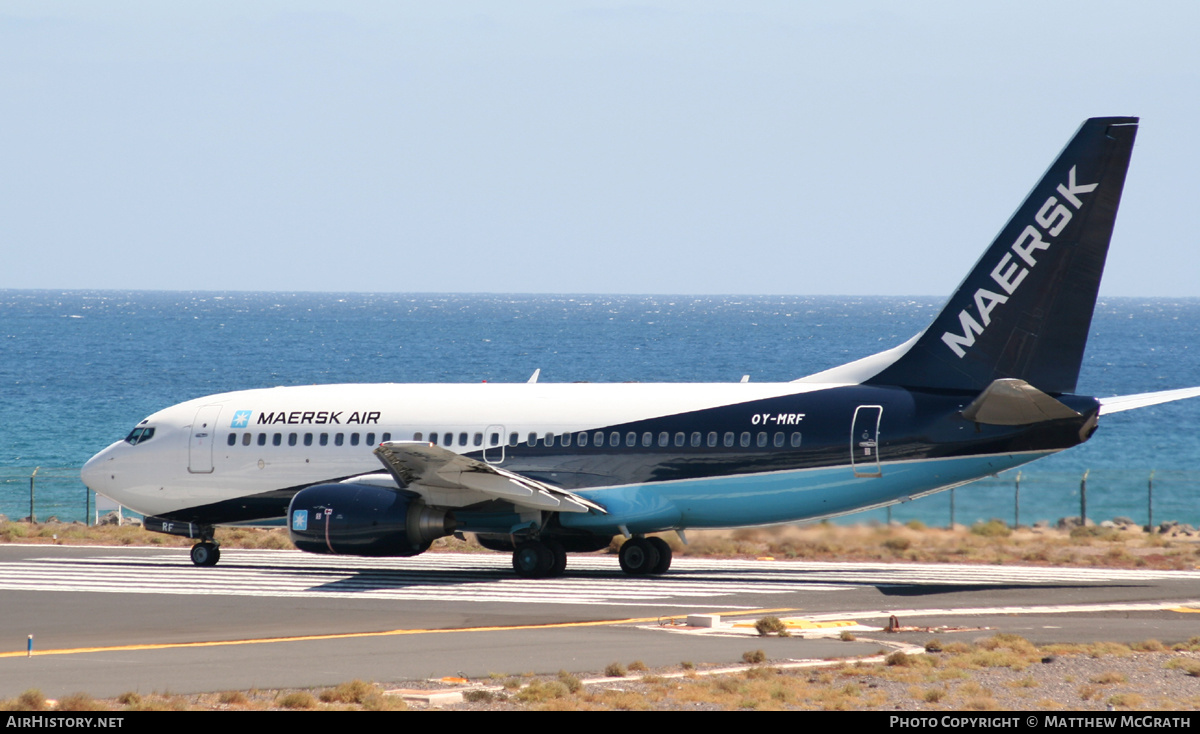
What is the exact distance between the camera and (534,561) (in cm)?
2756

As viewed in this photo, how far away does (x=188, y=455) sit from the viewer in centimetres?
3064

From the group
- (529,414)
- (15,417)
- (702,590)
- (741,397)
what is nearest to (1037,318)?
(741,397)

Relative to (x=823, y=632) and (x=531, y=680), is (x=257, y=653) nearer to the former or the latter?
(x=531, y=680)

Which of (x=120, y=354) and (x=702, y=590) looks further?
(x=120, y=354)

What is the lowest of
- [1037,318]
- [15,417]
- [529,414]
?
[15,417]

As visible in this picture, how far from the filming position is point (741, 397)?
1059 inches

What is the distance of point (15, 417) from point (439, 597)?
70216 millimetres

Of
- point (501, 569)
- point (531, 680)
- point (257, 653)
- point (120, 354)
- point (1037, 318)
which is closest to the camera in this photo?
point (531, 680)

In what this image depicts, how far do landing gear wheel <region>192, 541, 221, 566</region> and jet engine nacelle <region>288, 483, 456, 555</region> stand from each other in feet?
15.7

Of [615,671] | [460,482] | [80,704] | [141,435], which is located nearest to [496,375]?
[141,435]

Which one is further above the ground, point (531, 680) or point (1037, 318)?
point (1037, 318)

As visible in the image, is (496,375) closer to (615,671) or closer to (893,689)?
(615,671)
